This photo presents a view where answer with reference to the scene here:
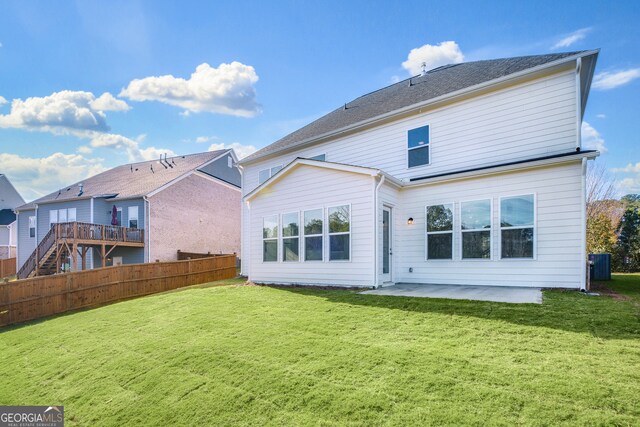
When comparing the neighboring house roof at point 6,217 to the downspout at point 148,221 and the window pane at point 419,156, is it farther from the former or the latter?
Result: the window pane at point 419,156

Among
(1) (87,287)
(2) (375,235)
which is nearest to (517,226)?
(2) (375,235)

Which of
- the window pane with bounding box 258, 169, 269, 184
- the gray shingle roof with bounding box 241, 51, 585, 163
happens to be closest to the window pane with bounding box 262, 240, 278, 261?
the window pane with bounding box 258, 169, 269, 184

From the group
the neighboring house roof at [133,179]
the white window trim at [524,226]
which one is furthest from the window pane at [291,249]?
the neighboring house roof at [133,179]

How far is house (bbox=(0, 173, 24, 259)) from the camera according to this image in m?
30.0

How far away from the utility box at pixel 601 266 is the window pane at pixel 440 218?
5826 millimetres

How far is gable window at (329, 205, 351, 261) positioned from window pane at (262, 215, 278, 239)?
2454 millimetres

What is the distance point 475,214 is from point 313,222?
4.80m

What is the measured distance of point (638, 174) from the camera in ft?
78.3

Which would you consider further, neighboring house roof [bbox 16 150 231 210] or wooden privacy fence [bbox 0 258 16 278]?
wooden privacy fence [bbox 0 258 16 278]

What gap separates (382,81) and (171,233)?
16.1m

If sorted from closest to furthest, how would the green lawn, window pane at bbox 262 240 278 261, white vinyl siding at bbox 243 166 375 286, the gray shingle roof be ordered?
the green lawn
white vinyl siding at bbox 243 166 375 286
the gray shingle roof
window pane at bbox 262 240 278 261

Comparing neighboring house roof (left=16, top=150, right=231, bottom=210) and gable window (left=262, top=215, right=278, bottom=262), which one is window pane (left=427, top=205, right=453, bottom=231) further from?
neighboring house roof (left=16, top=150, right=231, bottom=210)

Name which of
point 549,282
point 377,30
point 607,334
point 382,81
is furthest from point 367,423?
point 382,81

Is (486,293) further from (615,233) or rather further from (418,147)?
(615,233)
